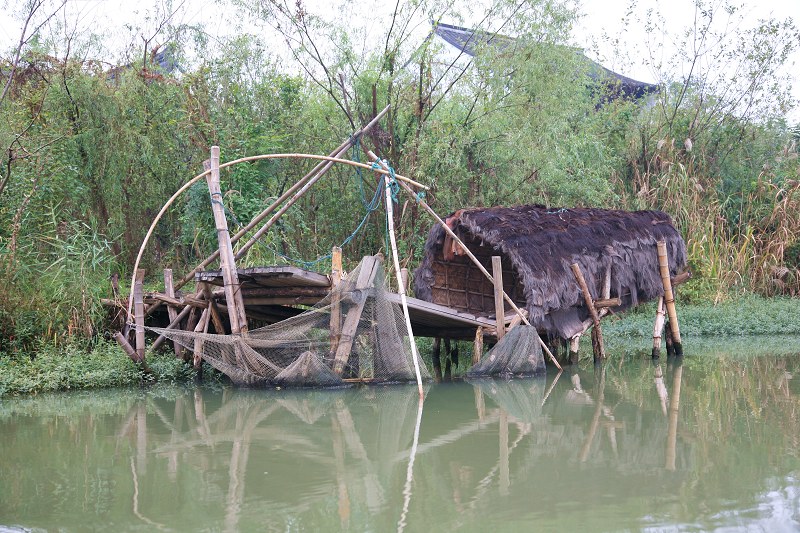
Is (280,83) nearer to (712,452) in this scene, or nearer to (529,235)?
(529,235)

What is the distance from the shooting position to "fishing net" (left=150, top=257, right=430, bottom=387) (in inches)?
330

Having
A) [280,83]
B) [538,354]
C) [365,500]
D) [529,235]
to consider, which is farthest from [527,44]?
[365,500]

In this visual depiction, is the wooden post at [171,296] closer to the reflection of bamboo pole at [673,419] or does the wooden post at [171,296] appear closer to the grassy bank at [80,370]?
the grassy bank at [80,370]

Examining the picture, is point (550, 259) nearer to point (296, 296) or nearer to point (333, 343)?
point (333, 343)

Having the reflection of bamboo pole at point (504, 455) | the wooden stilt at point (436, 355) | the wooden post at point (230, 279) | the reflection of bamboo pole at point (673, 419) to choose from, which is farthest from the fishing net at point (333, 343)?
the reflection of bamboo pole at point (673, 419)

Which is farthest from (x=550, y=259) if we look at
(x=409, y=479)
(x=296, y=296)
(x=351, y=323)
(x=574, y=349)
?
(x=409, y=479)

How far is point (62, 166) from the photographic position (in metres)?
10.7

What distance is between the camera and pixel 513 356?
9109mm

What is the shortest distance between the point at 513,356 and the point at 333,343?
1.89 metres

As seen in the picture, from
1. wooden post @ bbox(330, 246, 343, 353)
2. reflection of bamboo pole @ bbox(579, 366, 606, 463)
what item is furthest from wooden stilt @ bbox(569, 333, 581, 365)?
wooden post @ bbox(330, 246, 343, 353)

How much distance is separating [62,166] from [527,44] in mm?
6608

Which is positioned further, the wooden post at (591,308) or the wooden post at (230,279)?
the wooden post at (591,308)

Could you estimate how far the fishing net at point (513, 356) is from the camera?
29.6ft

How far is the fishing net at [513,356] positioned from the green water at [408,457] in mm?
188
